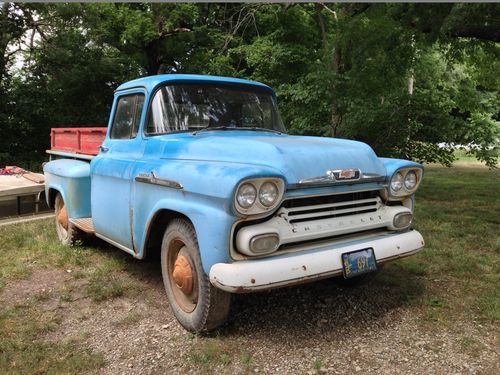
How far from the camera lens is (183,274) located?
3420 mm

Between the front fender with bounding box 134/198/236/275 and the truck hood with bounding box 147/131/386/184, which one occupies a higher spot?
the truck hood with bounding box 147/131/386/184

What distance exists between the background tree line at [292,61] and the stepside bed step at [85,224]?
563cm

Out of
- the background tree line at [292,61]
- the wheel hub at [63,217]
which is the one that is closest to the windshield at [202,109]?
the wheel hub at [63,217]

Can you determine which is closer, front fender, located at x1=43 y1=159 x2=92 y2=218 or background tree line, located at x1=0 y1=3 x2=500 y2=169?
front fender, located at x1=43 y1=159 x2=92 y2=218

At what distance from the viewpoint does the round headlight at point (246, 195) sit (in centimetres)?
292

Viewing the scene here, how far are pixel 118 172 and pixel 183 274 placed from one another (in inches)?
52.6

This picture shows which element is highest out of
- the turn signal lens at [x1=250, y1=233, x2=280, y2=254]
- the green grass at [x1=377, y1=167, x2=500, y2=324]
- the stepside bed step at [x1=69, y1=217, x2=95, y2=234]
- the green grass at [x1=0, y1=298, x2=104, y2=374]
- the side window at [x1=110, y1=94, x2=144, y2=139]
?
the side window at [x1=110, y1=94, x2=144, y2=139]

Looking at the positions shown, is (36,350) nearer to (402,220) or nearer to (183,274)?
(183,274)

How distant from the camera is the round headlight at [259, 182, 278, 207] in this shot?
118 inches

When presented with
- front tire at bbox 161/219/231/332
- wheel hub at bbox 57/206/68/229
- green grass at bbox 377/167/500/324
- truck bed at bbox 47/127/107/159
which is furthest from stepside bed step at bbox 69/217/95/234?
green grass at bbox 377/167/500/324

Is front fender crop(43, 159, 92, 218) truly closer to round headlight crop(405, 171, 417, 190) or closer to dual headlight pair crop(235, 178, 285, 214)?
dual headlight pair crop(235, 178, 285, 214)

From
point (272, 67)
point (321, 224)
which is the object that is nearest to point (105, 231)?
point (321, 224)

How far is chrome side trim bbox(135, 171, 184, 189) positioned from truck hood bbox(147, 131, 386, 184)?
22 centimetres

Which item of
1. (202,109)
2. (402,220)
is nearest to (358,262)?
(402,220)
